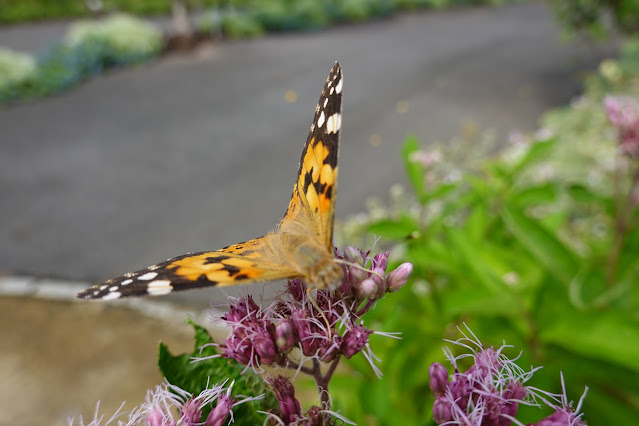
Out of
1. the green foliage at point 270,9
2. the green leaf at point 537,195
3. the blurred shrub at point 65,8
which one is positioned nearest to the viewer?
the green leaf at point 537,195

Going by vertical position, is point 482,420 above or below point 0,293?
Answer: above

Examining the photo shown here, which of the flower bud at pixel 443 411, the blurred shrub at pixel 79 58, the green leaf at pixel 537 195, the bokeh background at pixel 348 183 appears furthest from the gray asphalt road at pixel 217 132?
the flower bud at pixel 443 411

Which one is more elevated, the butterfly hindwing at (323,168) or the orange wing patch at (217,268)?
the butterfly hindwing at (323,168)

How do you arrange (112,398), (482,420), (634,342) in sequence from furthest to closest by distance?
(112,398), (634,342), (482,420)

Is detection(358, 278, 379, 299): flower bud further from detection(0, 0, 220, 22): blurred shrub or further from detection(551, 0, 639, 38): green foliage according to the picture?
detection(0, 0, 220, 22): blurred shrub

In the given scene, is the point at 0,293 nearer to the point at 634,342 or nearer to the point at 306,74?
the point at 634,342

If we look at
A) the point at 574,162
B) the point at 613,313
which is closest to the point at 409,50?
the point at 574,162

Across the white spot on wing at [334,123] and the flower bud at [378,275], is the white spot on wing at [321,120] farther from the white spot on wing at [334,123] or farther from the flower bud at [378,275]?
the flower bud at [378,275]
